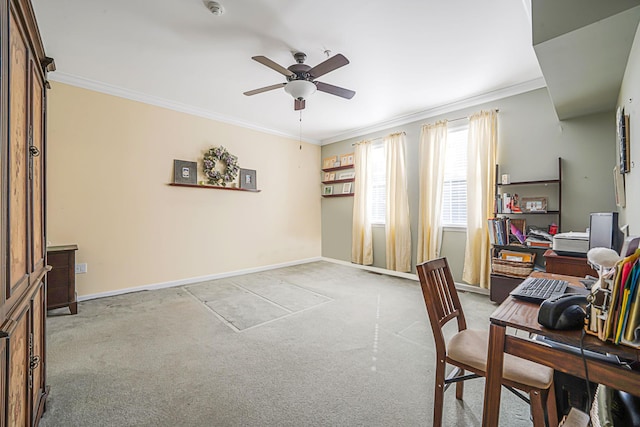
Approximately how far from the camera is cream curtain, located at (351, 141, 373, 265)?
16.1ft

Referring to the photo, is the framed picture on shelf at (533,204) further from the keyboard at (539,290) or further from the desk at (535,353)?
the desk at (535,353)

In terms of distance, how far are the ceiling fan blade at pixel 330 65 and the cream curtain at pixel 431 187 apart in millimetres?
2225

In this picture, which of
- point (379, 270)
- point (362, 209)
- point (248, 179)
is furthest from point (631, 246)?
point (248, 179)

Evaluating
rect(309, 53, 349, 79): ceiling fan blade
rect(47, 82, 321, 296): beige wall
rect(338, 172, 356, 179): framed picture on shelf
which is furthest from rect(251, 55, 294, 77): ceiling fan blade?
rect(338, 172, 356, 179): framed picture on shelf

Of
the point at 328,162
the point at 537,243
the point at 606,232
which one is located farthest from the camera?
the point at 328,162

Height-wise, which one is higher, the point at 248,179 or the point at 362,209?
the point at 248,179

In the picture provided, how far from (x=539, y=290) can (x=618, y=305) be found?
20.7 inches

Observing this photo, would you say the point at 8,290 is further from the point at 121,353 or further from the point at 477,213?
the point at 477,213

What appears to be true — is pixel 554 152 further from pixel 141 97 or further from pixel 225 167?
pixel 141 97

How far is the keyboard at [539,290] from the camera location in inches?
45.8

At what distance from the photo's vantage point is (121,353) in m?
2.11

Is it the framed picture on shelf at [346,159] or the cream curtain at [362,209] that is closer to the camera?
the cream curtain at [362,209]

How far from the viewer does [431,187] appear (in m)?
3.98

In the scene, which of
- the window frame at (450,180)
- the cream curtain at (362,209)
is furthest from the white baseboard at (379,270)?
the window frame at (450,180)
